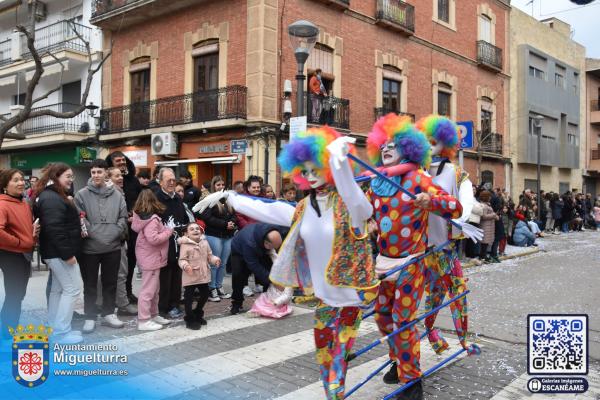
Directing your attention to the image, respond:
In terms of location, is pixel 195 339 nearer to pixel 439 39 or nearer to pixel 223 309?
pixel 223 309

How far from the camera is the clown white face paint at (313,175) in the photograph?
3.49 m

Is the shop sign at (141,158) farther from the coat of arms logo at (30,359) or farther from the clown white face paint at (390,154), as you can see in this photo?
the clown white face paint at (390,154)

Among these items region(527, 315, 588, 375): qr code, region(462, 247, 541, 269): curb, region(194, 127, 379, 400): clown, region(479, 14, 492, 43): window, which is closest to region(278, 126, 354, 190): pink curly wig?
region(194, 127, 379, 400): clown

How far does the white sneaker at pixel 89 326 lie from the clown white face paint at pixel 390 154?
3.74 meters

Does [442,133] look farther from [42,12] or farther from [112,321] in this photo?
[42,12]

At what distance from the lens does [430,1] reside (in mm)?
19656

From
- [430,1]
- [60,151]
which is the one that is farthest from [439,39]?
[60,151]

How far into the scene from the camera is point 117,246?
19.2 ft

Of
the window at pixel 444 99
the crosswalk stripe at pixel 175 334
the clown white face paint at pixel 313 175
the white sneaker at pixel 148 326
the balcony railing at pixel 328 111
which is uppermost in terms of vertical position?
the window at pixel 444 99

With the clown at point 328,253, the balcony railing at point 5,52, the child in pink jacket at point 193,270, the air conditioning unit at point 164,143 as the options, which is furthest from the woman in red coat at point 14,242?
the balcony railing at point 5,52

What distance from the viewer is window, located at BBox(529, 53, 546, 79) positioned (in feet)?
84.0

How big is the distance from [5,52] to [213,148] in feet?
46.0

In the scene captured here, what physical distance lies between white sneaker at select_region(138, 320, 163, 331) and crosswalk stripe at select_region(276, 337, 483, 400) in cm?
229

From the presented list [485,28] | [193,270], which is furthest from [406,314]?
[485,28]
